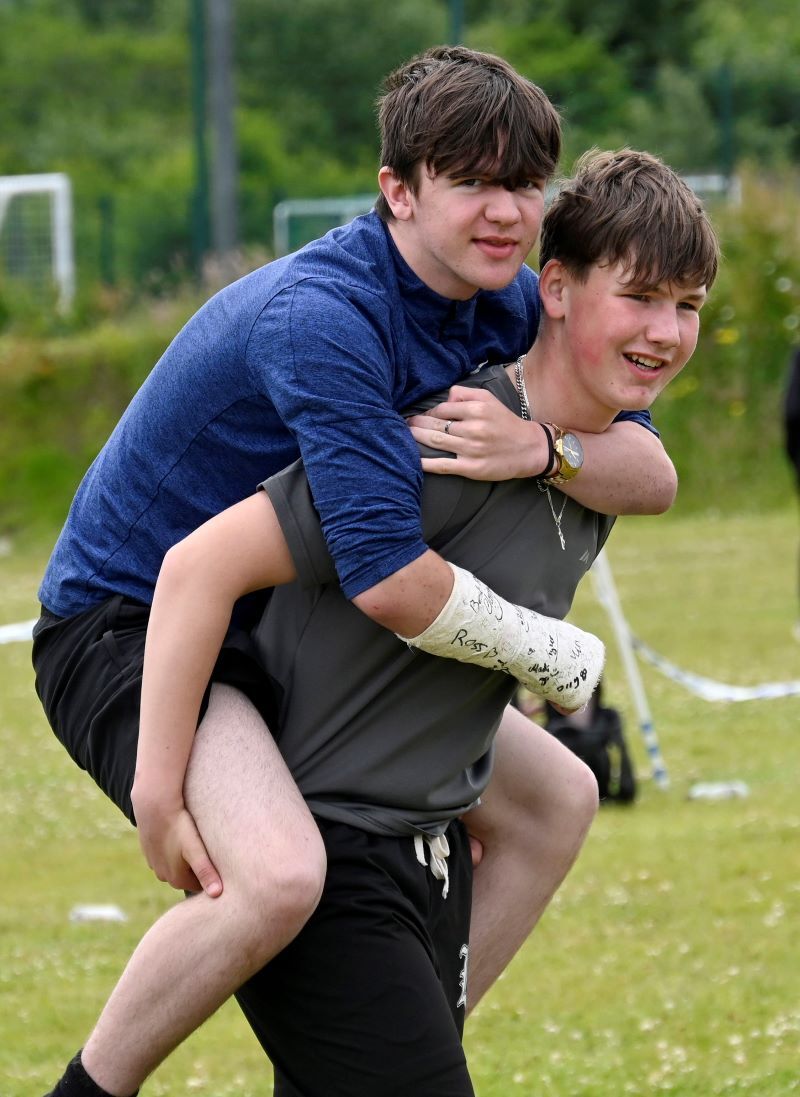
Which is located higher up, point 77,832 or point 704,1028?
point 704,1028

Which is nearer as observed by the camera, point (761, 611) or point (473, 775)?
point (473, 775)

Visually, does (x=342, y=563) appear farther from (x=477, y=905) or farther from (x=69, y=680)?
(x=477, y=905)

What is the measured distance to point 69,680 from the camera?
10.9 feet

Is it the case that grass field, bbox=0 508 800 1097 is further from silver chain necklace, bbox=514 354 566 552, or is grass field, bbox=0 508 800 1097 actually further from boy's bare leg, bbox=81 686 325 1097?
silver chain necklace, bbox=514 354 566 552

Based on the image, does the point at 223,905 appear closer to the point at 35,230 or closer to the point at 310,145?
the point at 35,230

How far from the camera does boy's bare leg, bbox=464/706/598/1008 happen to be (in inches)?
143

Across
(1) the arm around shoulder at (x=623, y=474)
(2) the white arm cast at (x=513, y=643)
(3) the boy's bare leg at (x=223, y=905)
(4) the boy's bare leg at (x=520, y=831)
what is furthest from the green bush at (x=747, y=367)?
(3) the boy's bare leg at (x=223, y=905)

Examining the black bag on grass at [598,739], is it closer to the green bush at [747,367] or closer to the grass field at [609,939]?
the grass field at [609,939]

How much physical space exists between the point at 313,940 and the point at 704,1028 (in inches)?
97.7

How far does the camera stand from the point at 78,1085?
3.14m

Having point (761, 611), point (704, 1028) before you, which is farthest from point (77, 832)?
point (761, 611)

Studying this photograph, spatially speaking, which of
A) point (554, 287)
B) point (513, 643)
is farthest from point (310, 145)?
point (513, 643)

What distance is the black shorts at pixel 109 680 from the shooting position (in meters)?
3.21

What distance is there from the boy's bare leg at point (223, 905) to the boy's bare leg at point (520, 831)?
2.11 ft
